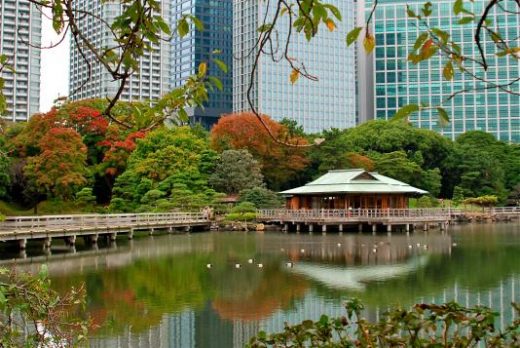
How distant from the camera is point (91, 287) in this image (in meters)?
13.1

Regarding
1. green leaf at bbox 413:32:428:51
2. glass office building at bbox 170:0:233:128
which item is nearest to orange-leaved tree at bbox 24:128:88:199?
green leaf at bbox 413:32:428:51

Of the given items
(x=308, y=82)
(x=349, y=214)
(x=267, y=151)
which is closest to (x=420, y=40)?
(x=349, y=214)

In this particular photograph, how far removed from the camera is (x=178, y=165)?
1271 inches

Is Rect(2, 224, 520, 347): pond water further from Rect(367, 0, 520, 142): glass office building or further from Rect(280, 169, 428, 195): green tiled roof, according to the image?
Rect(367, 0, 520, 142): glass office building

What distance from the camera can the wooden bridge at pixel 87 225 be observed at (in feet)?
62.5

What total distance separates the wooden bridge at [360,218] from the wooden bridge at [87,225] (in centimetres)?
477

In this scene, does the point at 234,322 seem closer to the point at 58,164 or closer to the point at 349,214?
the point at 349,214

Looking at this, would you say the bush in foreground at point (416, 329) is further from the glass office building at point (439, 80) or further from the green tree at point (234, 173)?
the glass office building at point (439, 80)

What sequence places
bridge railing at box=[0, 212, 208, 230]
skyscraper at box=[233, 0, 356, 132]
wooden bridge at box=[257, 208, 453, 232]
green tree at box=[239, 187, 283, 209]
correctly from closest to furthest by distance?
1. bridge railing at box=[0, 212, 208, 230]
2. wooden bridge at box=[257, 208, 453, 232]
3. green tree at box=[239, 187, 283, 209]
4. skyscraper at box=[233, 0, 356, 132]

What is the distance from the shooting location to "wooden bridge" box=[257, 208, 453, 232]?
28.6 metres

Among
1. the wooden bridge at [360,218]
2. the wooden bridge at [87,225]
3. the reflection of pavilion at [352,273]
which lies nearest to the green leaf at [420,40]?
the reflection of pavilion at [352,273]

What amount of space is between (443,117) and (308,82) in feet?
240

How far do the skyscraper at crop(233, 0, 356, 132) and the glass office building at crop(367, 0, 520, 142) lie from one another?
3830 millimetres

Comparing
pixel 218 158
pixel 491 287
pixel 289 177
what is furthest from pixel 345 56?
pixel 491 287
